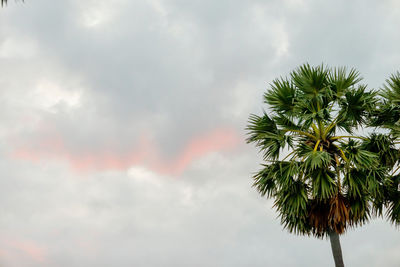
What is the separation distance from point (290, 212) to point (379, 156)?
4374 millimetres

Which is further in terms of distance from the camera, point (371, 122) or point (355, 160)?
point (371, 122)

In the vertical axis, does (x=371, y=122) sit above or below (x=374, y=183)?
above

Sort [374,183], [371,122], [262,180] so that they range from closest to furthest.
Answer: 1. [374,183]
2. [262,180]
3. [371,122]

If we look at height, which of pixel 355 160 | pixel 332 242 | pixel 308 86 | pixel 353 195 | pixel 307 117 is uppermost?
pixel 308 86

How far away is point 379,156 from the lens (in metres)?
19.0

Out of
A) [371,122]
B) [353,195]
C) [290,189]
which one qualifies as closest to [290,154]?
[290,189]

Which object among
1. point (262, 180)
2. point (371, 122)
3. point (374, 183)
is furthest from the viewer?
point (371, 122)

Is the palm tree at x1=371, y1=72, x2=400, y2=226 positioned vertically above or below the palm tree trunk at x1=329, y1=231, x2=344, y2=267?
above

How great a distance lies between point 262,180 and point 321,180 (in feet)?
7.29

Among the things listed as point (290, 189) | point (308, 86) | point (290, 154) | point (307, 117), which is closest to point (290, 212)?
point (290, 189)

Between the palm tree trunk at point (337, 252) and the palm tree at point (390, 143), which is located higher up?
the palm tree at point (390, 143)

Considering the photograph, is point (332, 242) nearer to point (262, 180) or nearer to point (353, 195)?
point (353, 195)

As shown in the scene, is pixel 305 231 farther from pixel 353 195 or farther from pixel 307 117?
pixel 307 117

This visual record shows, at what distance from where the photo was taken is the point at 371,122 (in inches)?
774
